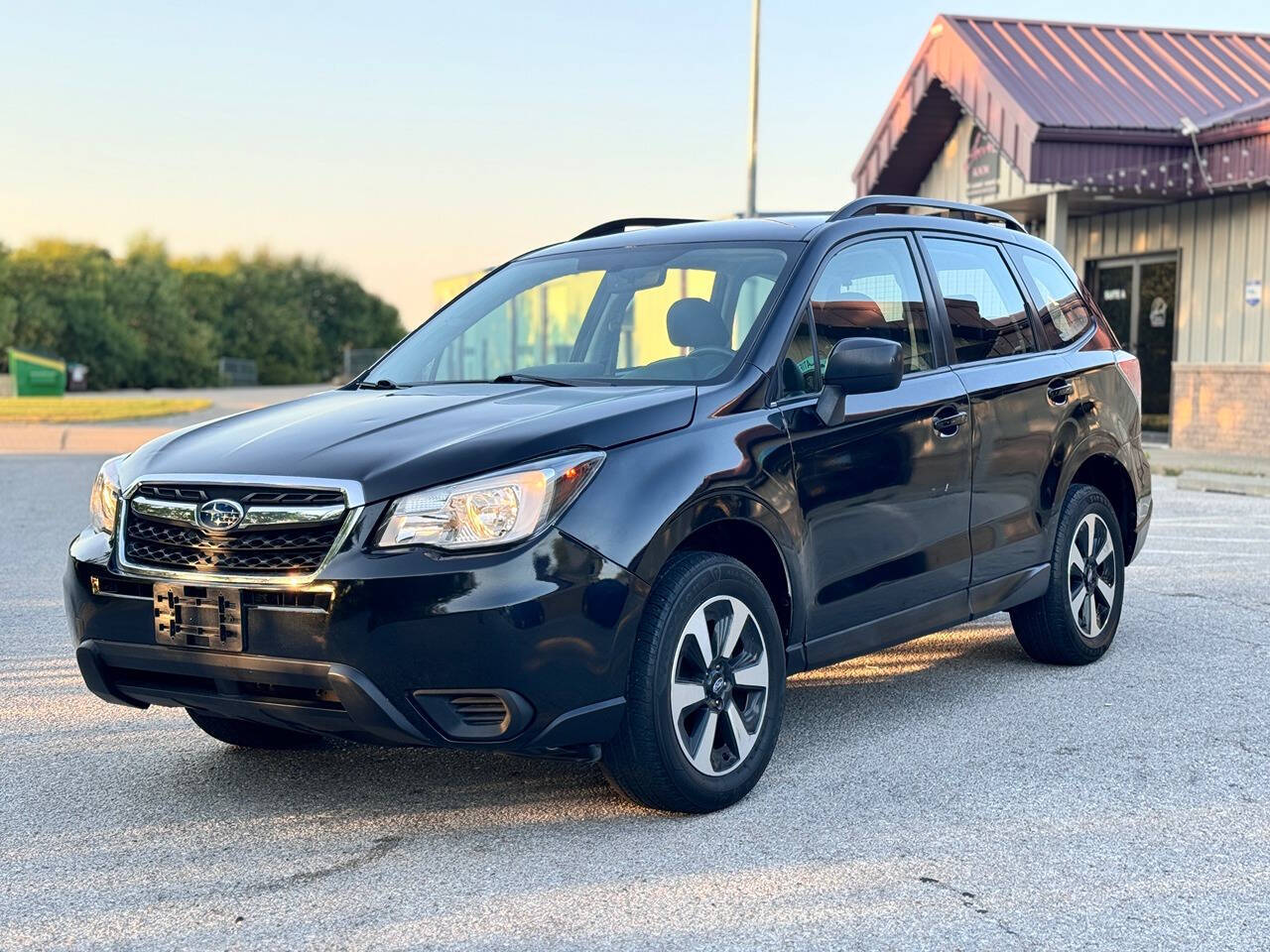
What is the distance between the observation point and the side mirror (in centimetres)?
467

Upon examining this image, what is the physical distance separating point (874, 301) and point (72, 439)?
17.1 m

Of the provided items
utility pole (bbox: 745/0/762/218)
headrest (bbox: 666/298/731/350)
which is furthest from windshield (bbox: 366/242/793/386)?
utility pole (bbox: 745/0/762/218)

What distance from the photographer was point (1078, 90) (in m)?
19.1

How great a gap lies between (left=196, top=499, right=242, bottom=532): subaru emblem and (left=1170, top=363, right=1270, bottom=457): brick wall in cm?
1491

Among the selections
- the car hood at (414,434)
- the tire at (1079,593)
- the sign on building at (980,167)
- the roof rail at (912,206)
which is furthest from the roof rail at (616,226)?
the sign on building at (980,167)

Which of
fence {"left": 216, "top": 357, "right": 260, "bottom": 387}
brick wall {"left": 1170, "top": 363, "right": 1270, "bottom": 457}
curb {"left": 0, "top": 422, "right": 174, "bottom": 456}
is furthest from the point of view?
fence {"left": 216, "top": 357, "right": 260, "bottom": 387}

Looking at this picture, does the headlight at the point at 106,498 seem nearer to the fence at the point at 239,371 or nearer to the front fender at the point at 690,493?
the front fender at the point at 690,493

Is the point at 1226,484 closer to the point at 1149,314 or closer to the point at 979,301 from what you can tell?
the point at 1149,314

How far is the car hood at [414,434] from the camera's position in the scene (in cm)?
397

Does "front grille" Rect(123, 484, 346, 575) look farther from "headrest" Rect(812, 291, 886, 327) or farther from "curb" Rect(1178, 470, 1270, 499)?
"curb" Rect(1178, 470, 1270, 499)

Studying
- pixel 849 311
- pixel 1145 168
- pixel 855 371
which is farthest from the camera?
pixel 1145 168

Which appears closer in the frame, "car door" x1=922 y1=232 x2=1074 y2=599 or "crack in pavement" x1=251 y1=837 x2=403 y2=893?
"crack in pavement" x1=251 y1=837 x2=403 y2=893

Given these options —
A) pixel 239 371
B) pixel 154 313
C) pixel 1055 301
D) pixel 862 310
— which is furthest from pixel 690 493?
pixel 239 371

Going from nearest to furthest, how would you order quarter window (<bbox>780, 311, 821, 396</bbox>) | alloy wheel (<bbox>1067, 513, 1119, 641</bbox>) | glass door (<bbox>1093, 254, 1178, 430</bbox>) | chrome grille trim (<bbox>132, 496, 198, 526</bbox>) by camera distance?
chrome grille trim (<bbox>132, 496, 198, 526</bbox>)
quarter window (<bbox>780, 311, 821, 396</bbox>)
alloy wheel (<bbox>1067, 513, 1119, 641</bbox>)
glass door (<bbox>1093, 254, 1178, 430</bbox>)
